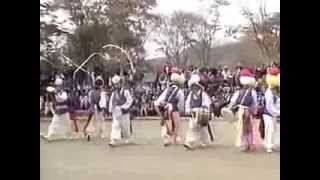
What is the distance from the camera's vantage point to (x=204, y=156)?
3896 millimetres

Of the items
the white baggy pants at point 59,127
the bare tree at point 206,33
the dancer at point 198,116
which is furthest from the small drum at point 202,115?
the white baggy pants at point 59,127

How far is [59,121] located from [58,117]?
26mm

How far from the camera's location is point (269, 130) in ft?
12.7

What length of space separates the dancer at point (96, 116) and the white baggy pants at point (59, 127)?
0.11 metres

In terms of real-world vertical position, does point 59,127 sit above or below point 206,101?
below

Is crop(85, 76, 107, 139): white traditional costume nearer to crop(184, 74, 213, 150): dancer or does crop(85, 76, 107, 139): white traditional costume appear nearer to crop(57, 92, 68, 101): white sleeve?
crop(57, 92, 68, 101): white sleeve

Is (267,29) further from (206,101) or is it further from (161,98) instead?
(161,98)

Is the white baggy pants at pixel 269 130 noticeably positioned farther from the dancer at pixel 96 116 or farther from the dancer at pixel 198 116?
the dancer at pixel 96 116

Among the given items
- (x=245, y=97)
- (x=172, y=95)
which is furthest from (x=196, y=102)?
(x=245, y=97)

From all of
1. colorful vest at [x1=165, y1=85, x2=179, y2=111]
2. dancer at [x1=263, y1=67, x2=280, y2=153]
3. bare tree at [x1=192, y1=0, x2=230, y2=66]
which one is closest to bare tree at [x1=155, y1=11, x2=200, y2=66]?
bare tree at [x1=192, y1=0, x2=230, y2=66]

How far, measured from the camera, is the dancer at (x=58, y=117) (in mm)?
3902
